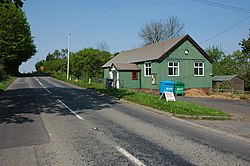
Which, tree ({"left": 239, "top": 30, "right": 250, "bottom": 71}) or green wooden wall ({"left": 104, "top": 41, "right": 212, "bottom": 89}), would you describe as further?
tree ({"left": 239, "top": 30, "right": 250, "bottom": 71})

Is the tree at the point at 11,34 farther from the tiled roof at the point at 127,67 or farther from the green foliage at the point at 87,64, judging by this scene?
the tiled roof at the point at 127,67

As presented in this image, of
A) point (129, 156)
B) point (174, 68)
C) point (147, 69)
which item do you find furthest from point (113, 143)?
point (147, 69)

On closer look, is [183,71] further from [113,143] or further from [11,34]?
[11,34]

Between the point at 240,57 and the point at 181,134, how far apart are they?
3634 centimetres

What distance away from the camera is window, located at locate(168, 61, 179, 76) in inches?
1130

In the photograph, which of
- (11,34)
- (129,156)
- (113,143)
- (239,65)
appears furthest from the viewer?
(11,34)

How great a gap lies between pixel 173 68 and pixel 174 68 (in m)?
0.15

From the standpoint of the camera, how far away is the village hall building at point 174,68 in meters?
28.3

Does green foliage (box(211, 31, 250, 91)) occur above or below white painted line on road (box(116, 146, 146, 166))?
above

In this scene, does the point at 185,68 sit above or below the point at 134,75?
above

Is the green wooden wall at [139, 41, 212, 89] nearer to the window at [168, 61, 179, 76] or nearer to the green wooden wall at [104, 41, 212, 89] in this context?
the green wooden wall at [104, 41, 212, 89]

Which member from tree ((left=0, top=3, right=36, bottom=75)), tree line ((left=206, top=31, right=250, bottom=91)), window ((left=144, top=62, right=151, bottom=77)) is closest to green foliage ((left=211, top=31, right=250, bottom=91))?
tree line ((left=206, top=31, right=250, bottom=91))

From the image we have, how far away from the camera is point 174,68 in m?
29.0

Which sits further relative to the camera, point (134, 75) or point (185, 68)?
point (134, 75)
